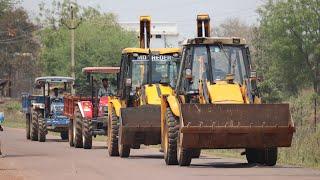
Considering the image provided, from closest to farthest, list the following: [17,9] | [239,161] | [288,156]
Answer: [239,161], [288,156], [17,9]

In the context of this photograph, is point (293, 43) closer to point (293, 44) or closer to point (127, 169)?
point (293, 44)

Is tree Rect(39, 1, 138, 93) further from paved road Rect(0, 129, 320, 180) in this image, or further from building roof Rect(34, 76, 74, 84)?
paved road Rect(0, 129, 320, 180)

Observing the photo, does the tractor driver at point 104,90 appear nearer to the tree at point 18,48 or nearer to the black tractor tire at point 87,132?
the black tractor tire at point 87,132

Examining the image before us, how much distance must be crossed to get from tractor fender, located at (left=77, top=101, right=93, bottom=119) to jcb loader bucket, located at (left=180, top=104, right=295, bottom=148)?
13374mm

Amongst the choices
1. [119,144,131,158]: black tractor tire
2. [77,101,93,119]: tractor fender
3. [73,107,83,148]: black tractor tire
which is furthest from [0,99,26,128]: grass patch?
[119,144,131,158]: black tractor tire

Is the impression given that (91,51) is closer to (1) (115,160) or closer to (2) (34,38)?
(2) (34,38)

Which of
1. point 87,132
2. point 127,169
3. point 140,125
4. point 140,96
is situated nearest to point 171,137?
point 127,169

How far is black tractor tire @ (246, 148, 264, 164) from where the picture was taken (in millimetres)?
24922


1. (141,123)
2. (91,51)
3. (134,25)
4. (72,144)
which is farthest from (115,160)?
(134,25)

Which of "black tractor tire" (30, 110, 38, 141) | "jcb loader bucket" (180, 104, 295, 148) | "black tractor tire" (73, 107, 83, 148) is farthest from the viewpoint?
"black tractor tire" (30, 110, 38, 141)

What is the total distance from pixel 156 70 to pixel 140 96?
2.97ft

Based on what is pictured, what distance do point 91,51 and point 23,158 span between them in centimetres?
6193

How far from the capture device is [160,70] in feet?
98.9

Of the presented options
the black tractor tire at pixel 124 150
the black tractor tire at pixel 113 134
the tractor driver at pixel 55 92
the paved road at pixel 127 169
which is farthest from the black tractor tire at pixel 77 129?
the tractor driver at pixel 55 92
